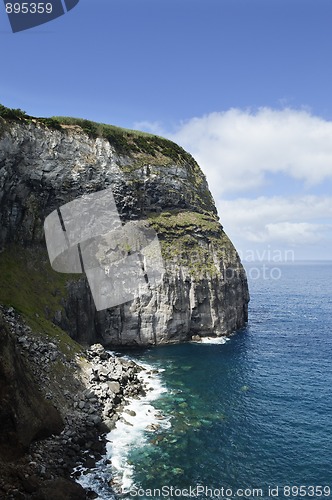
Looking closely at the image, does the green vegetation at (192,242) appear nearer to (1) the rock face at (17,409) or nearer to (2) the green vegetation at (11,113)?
(2) the green vegetation at (11,113)

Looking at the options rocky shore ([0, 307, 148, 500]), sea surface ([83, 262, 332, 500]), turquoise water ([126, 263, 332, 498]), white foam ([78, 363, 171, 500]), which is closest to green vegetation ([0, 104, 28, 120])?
rocky shore ([0, 307, 148, 500])

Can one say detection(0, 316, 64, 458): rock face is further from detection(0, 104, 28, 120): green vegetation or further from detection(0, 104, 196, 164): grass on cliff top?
detection(0, 104, 196, 164): grass on cliff top

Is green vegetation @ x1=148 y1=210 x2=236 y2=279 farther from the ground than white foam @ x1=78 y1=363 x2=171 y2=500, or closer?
farther from the ground

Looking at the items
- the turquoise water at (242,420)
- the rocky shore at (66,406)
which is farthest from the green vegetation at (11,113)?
the turquoise water at (242,420)

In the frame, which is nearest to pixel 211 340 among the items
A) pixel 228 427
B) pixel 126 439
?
pixel 228 427

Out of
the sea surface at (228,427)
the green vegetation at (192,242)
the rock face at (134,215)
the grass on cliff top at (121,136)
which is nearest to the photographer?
the sea surface at (228,427)

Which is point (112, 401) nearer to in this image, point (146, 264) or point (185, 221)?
point (146, 264)

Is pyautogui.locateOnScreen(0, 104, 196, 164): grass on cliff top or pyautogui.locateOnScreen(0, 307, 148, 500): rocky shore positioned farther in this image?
pyautogui.locateOnScreen(0, 104, 196, 164): grass on cliff top
